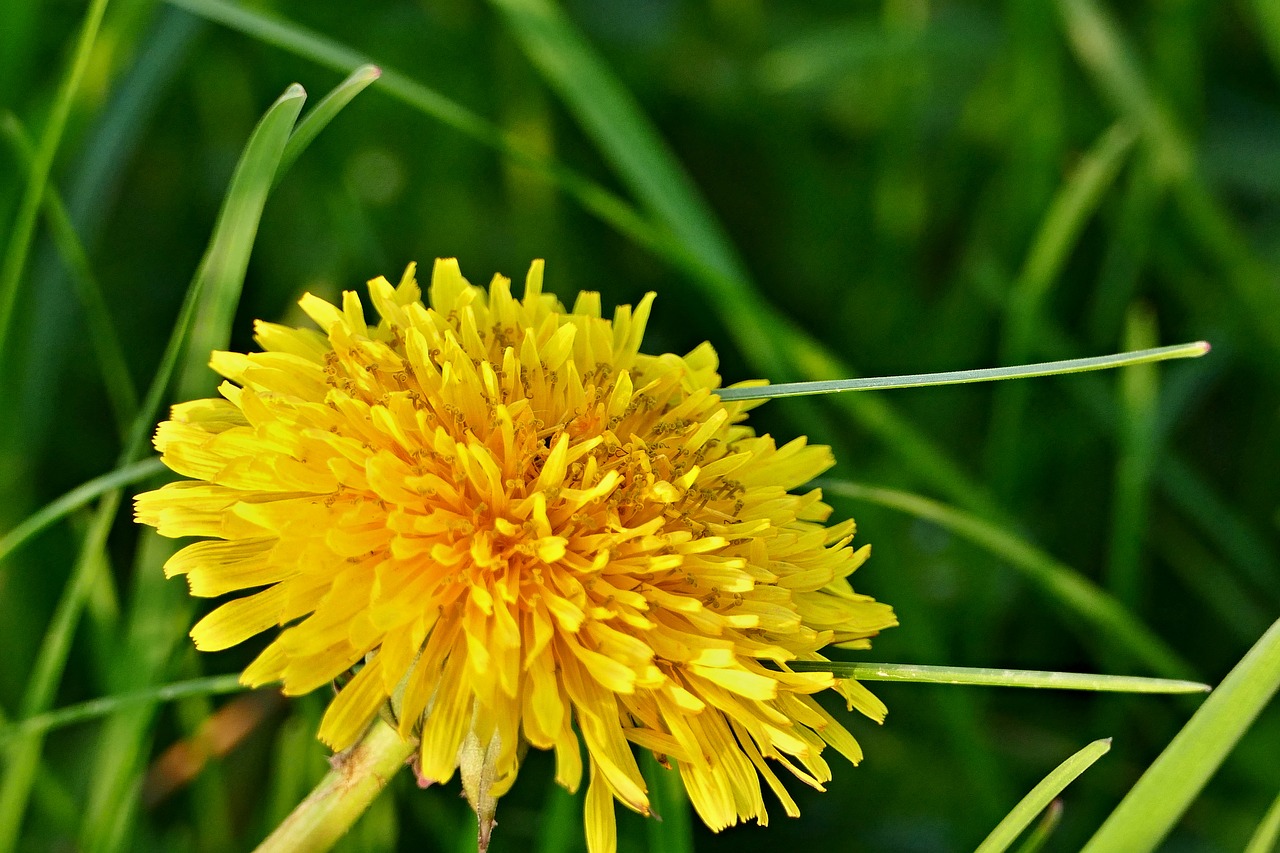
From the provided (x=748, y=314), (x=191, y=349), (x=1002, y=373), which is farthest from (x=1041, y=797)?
(x=191, y=349)

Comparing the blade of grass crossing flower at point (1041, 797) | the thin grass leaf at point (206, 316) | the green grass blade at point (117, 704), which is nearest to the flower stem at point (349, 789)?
the green grass blade at point (117, 704)

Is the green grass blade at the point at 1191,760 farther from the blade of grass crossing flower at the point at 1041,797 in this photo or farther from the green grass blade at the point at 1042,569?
the green grass blade at the point at 1042,569

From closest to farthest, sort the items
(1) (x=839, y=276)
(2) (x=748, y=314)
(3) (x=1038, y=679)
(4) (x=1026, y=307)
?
(3) (x=1038, y=679), (2) (x=748, y=314), (4) (x=1026, y=307), (1) (x=839, y=276)

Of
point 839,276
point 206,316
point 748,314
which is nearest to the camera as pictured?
point 206,316

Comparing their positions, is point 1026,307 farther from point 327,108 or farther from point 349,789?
point 349,789

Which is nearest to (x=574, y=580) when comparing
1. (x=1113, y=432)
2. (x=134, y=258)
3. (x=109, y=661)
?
(x=109, y=661)

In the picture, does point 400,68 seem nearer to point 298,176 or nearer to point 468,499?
point 298,176

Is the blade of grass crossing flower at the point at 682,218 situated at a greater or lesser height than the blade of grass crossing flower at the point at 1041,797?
greater

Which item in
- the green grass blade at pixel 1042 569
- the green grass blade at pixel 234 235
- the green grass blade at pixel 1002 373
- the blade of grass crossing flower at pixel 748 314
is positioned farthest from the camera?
the blade of grass crossing flower at pixel 748 314
